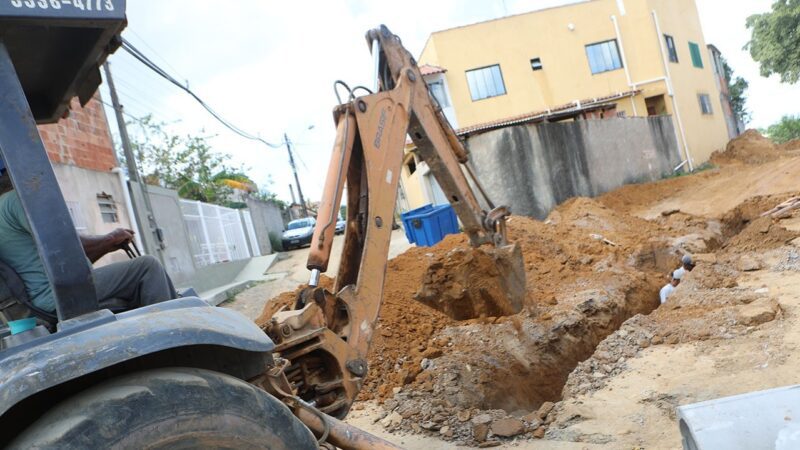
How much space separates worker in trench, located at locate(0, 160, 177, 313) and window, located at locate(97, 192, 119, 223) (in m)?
7.92

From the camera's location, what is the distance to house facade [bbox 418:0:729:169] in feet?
79.5

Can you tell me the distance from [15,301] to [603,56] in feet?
83.4

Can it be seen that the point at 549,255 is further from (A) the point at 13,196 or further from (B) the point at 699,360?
(A) the point at 13,196

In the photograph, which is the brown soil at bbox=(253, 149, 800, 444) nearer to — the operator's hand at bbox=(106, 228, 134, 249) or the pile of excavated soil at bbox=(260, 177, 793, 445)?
the pile of excavated soil at bbox=(260, 177, 793, 445)

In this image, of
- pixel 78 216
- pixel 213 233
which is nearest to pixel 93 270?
pixel 78 216

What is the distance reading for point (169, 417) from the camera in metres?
1.85

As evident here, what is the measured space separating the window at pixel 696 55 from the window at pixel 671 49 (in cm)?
202

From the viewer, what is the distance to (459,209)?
5.97m

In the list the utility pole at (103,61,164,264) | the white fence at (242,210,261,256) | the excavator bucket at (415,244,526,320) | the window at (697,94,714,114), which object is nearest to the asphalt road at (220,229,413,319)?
the excavator bucket at (415,244,526,320)

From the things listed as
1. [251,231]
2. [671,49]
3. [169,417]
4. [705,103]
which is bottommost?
[169,417]

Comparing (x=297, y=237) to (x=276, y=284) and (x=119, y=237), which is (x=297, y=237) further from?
(x=119, y=237)

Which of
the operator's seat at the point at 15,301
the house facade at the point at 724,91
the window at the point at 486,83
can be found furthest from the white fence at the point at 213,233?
the house facade at the point at 724,91

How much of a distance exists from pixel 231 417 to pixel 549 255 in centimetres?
810

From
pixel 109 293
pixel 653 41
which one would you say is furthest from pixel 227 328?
pixel 653 41
